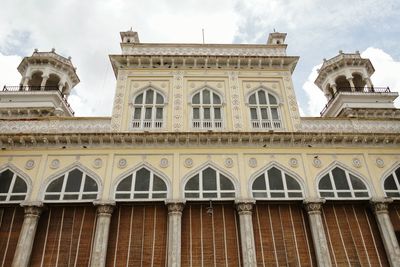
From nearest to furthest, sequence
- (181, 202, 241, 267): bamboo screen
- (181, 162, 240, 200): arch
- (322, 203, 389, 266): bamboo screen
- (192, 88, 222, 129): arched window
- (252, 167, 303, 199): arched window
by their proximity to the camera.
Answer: (181, 202, 241, 267): bamboo screen
(322, 203, 389, 266): bamboo screen
(181, 162, 240, 200): arch
(252, 167, 303, 199): arched window
(192, 88, 222, 129): arched window

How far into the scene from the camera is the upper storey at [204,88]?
16.7 meters

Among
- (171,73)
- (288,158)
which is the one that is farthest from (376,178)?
(171,73)

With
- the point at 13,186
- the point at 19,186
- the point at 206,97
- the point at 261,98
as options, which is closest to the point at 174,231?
the point at 19,186

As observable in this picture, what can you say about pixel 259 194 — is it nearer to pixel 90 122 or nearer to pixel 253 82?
pixel 253 82

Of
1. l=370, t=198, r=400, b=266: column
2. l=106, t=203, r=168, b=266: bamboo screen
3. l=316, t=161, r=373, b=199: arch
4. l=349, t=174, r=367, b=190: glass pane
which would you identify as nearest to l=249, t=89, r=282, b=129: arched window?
l=316, t=161, r=373, b=199: arch

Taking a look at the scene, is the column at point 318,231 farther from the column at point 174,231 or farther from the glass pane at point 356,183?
the column at point 174,231

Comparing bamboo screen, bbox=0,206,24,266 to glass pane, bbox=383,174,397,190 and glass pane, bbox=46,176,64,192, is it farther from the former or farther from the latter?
glass pane, bbox=383,174,397,190

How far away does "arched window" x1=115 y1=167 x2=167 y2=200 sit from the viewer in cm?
1416

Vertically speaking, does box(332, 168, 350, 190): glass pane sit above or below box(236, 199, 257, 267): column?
above

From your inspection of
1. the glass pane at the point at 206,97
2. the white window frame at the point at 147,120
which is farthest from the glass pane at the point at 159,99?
the glass pane at the point at 206,97

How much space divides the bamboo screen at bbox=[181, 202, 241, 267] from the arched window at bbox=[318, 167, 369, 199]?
13.4 feet

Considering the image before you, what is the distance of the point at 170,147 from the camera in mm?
15438

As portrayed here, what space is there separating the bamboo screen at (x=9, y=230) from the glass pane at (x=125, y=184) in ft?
13.6

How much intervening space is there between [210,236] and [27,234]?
713 cm
